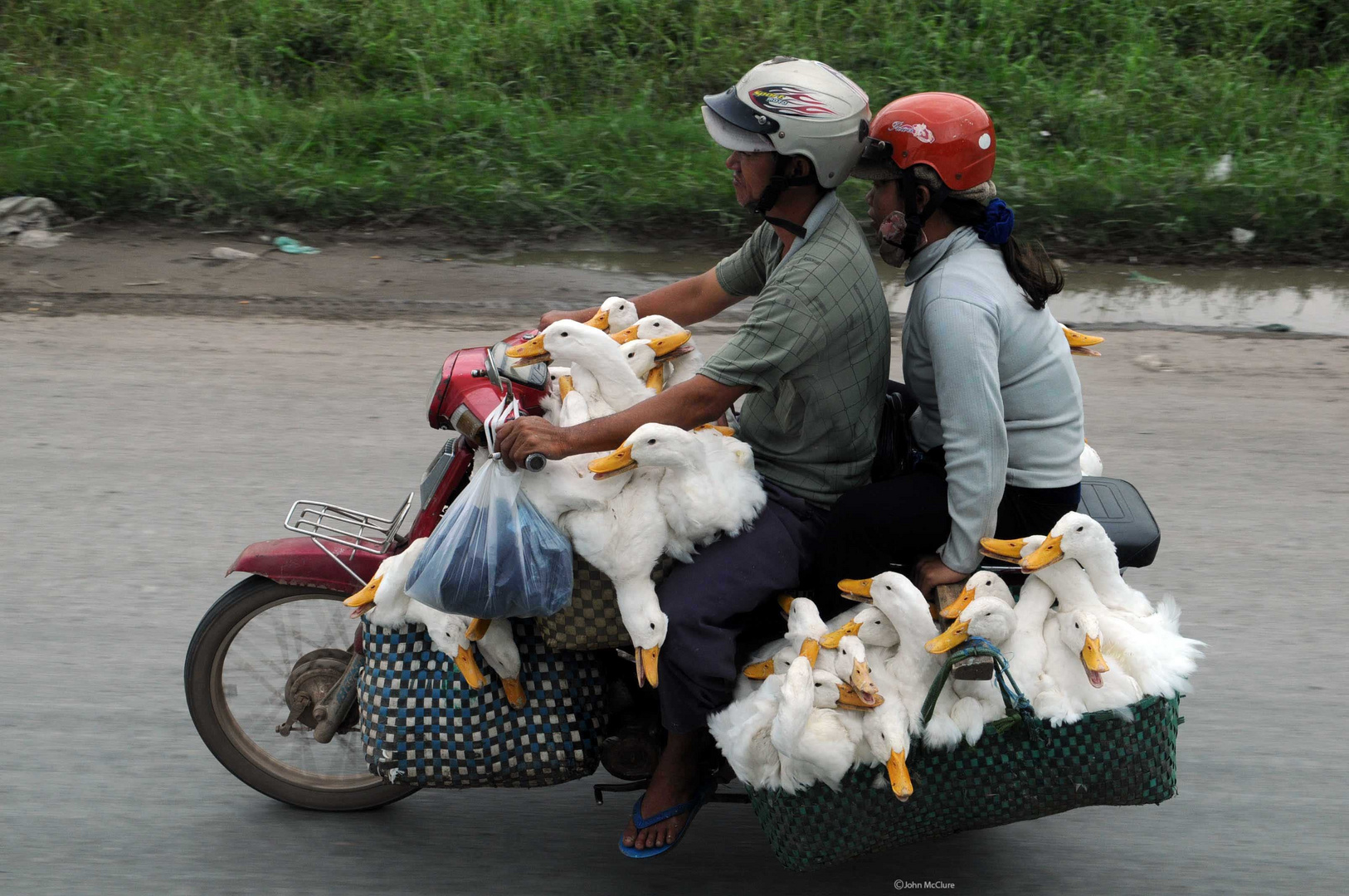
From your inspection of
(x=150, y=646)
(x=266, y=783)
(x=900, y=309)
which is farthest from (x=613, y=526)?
(x=900, y=309)

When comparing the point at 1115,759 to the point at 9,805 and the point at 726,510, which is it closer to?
the point at 726,510

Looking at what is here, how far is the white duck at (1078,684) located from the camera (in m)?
2.45

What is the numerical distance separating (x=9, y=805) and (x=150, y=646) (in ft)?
2.35

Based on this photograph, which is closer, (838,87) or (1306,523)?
(838,87)

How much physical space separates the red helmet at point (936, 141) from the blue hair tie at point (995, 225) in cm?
6

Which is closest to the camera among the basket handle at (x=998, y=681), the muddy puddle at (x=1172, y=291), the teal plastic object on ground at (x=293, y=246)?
the basket handle at (x=998, y=681)

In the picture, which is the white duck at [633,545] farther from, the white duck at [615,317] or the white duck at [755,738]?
the white duck at [615,317]

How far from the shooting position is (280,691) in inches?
130

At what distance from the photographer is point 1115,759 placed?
8.16 ft

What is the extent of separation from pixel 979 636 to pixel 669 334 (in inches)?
36.7

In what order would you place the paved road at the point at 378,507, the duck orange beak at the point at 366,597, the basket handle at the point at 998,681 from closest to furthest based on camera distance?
the basket handle at the point at 998,681 < the duck orange beak at the point at 366,597 < the paved road at the point at 378,507

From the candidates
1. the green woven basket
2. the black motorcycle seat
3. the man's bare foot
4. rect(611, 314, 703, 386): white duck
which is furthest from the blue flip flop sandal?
the black motorcycle seat

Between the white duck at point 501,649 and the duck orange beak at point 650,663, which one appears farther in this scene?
the white duck at point 501,649

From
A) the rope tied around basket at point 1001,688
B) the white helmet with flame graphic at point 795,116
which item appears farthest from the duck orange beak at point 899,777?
the white helmet with flame graphic at point 795,116
